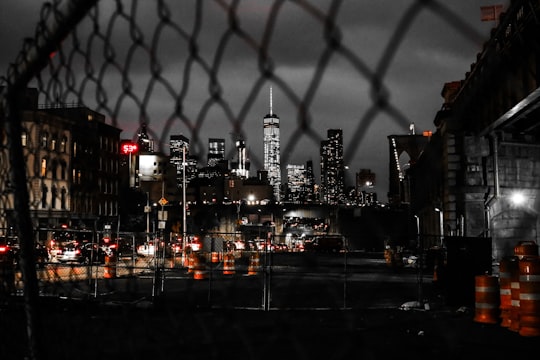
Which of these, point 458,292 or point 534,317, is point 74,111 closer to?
point 534,317

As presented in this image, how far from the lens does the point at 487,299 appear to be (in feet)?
38.7

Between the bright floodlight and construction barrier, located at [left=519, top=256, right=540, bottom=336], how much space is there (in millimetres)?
25369

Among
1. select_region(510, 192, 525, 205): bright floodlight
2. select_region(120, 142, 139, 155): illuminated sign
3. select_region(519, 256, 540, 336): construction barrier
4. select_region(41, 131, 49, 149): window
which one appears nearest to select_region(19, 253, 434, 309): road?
select_region(519, 256, 540, 336): construction barrier

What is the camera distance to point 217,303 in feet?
51.0

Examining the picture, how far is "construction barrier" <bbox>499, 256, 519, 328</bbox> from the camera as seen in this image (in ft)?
37.9

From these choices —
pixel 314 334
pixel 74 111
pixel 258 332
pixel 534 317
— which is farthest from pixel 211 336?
pixel 74 111

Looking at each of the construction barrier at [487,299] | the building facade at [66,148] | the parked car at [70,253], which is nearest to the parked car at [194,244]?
the parked car at [70,253]

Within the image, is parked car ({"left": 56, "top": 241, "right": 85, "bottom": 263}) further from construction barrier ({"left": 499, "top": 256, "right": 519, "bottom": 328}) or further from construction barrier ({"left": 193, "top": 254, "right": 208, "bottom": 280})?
construction barrier ({"left": 499, "top": 256, "right": 519, "bottom": 328})

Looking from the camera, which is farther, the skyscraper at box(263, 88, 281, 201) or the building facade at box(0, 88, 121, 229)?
the building facade at box(0, 88, 121, 229)

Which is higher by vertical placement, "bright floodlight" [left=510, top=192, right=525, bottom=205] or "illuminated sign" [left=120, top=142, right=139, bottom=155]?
"bright floodlight" [left=510, top=192, right=525, bottom=205]

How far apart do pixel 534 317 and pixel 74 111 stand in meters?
8.57

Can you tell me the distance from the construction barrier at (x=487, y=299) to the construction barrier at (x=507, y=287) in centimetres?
13

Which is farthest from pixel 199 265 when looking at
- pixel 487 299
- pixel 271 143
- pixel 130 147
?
pixel 271 143

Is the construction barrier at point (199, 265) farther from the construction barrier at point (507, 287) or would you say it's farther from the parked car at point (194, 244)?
the construction barrier at point (507, 287)
